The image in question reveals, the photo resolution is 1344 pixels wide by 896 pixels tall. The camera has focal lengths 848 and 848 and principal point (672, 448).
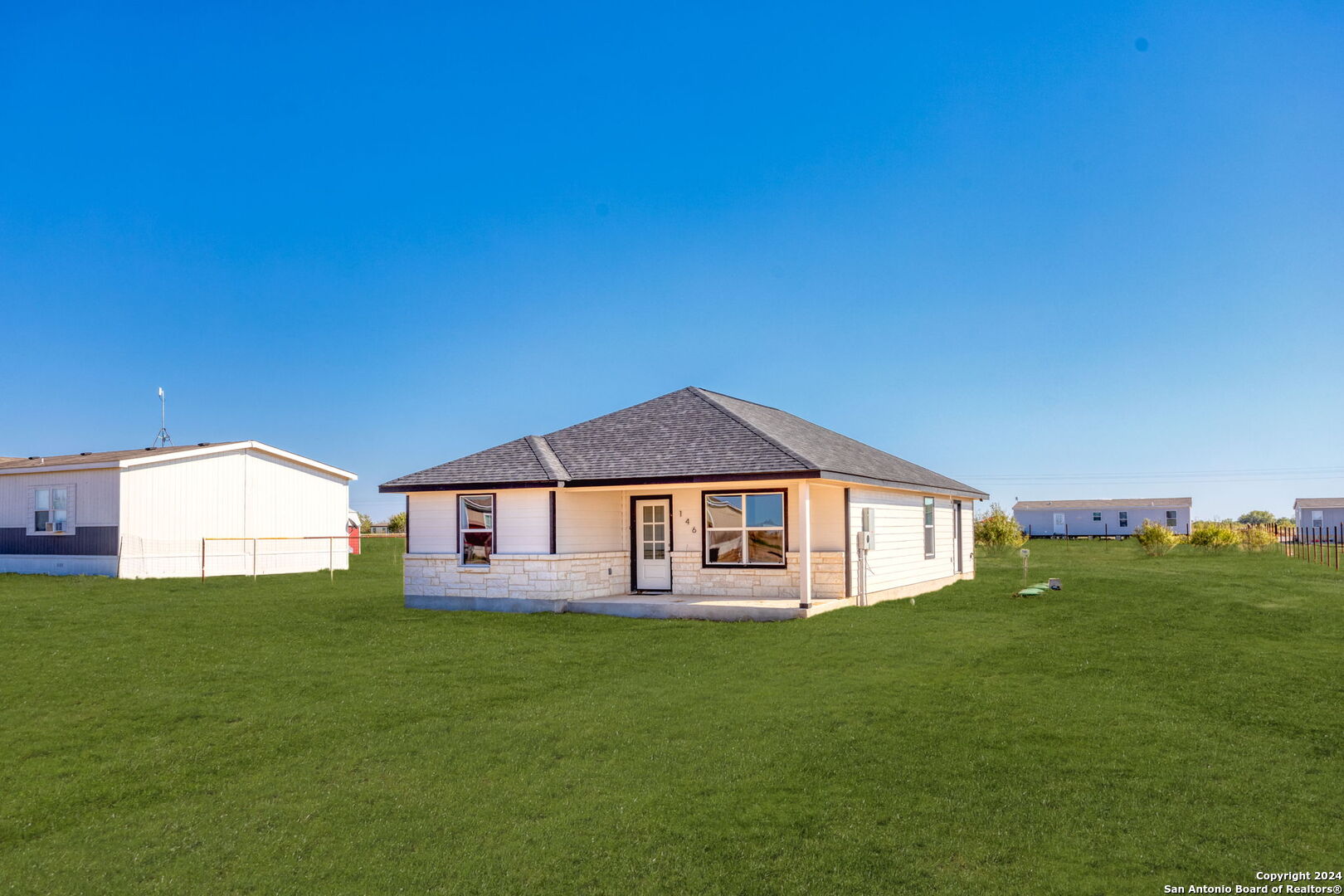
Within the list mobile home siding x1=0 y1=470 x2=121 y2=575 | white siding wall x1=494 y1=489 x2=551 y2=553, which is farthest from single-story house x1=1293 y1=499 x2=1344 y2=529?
mobile home siding x1=0 y1=470 x2=121 y2=575

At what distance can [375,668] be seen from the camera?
11.3m

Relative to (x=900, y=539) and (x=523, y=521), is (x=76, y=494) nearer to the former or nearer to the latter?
(x=523, y=521)

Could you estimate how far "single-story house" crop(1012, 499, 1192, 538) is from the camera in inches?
2645

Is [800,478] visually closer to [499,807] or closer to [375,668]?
[375,668]

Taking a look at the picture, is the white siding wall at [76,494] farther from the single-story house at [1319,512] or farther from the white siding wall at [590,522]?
the single-story house at [1319,512]

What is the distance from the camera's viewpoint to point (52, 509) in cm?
2705

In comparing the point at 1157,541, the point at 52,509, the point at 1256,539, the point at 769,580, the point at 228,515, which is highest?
the point at 52,509

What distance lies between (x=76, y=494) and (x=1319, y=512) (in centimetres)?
8154

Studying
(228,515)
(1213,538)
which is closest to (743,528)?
(228,515)

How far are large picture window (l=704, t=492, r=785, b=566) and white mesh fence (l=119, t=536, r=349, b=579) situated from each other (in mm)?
16793

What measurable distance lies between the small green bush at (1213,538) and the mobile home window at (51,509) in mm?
47349

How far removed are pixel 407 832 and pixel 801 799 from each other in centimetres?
278

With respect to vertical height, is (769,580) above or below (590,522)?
below

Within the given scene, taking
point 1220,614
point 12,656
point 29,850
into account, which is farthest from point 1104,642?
point 12,656
